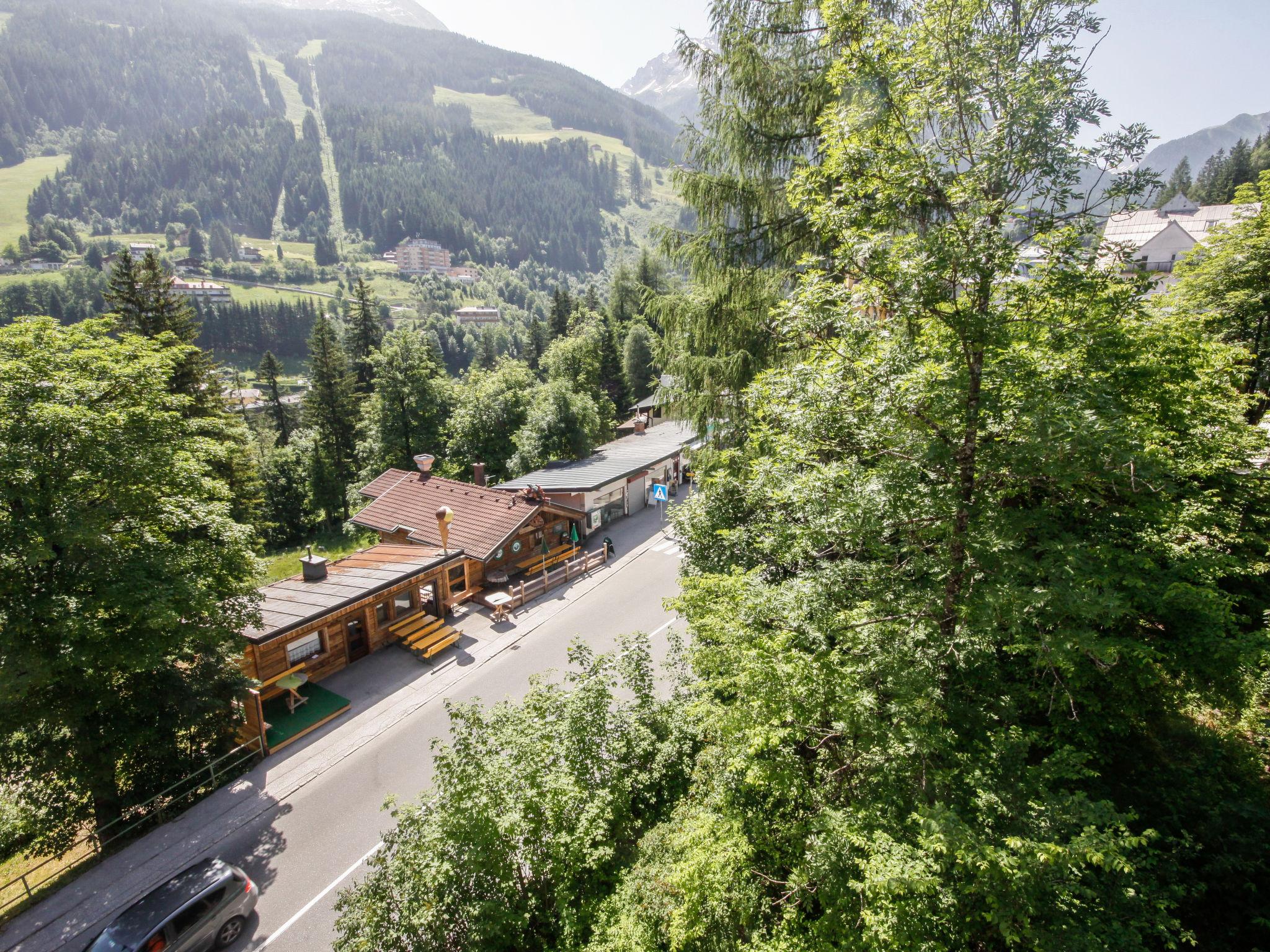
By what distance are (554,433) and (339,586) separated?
1702 cm

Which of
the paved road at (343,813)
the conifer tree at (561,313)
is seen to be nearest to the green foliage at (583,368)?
the conifer tree at (561,313)

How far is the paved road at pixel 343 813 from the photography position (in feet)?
35.4

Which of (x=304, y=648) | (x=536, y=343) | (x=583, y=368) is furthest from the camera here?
(x=536, y=343)

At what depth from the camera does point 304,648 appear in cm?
1747

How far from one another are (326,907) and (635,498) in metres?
23.4

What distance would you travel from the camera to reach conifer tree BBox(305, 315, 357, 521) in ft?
132

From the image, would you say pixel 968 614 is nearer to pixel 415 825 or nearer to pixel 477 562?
pixel 415 825

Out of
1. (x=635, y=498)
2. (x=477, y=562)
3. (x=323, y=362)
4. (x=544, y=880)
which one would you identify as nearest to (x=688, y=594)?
(x=544, y=880)

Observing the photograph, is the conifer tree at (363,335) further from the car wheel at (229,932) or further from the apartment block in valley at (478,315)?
the apartment block in valley at (478,315)

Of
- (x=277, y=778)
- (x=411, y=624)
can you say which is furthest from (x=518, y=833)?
(x=411, y=624)

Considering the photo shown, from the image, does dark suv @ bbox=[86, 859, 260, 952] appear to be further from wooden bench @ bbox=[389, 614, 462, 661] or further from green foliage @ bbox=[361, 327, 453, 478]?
green foliage @ bbox=[361, 327, 453, 478]

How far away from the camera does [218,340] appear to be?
5325 inches

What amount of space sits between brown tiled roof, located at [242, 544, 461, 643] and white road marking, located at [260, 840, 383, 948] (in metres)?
5.63

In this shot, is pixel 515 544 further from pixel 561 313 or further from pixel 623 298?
pixel 623 298
